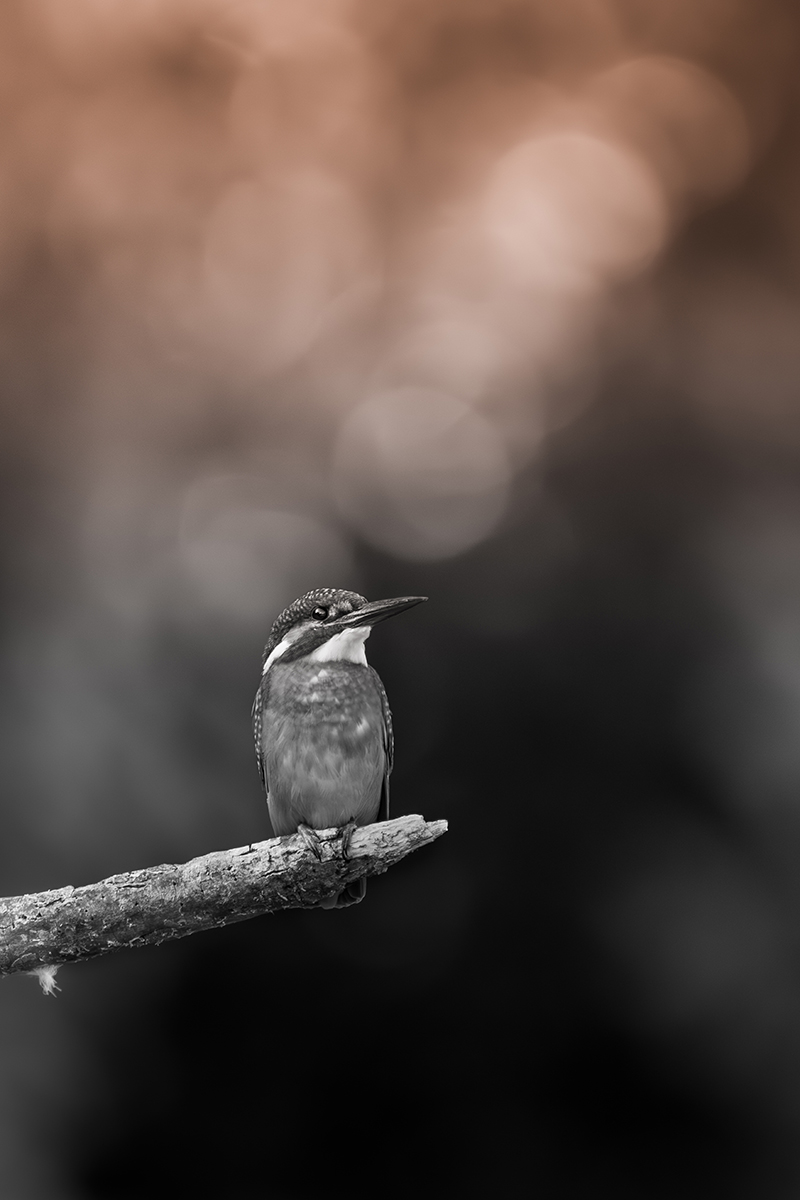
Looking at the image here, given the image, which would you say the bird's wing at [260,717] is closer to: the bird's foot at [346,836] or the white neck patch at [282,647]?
the white neck patch at [282,647]

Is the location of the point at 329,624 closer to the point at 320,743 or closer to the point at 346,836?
the point at 320,743

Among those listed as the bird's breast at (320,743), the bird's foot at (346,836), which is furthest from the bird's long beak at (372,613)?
the bird's foot at (346,836)

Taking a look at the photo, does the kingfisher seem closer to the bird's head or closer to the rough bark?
the bird's head

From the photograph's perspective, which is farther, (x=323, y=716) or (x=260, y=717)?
(x=260, y=717)

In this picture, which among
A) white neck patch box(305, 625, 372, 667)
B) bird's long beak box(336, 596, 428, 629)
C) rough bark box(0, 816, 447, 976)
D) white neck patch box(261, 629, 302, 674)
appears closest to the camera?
rough bark box(0, 816, 447, 976)

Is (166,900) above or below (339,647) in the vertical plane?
below

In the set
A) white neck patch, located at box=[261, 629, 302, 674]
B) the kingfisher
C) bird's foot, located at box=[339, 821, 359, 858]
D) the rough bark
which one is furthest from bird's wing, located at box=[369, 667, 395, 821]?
the rough bark

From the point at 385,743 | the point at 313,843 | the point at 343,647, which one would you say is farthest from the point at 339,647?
the point at 313,843
